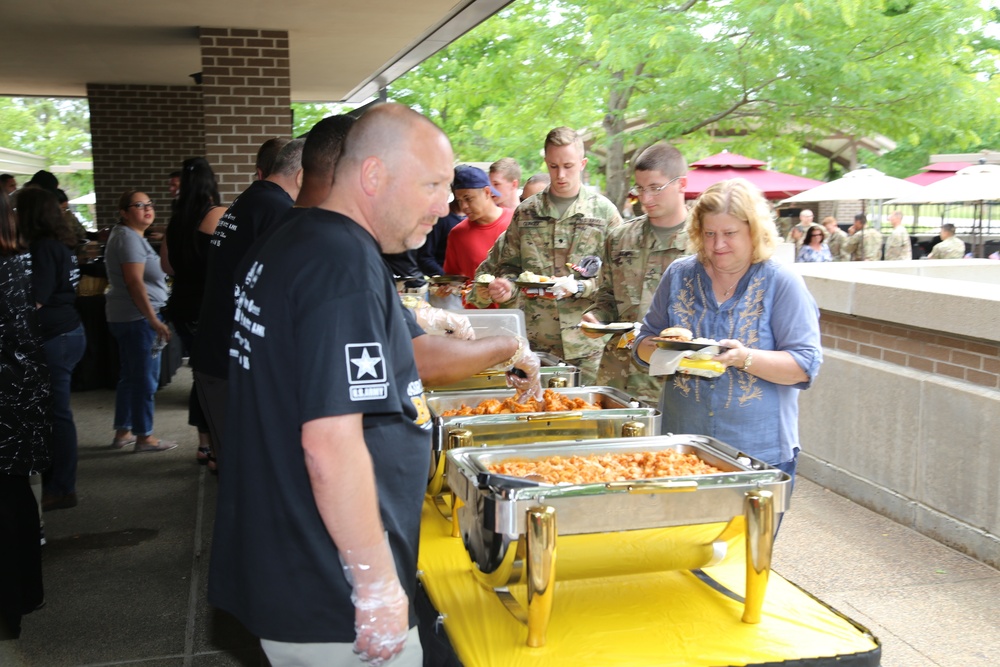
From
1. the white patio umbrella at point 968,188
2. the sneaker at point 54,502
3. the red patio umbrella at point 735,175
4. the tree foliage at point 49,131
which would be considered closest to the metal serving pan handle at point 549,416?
the sneaker at point 54,502

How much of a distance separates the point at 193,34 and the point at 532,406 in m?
6.20

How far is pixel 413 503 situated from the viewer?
5.68 feet

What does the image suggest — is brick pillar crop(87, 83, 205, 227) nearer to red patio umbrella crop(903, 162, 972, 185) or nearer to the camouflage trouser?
the camouflage trouser

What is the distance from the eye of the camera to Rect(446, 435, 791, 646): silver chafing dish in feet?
6.39

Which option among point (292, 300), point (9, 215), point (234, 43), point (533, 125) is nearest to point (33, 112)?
point (533, 125)

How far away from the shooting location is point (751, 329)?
2.78 meters

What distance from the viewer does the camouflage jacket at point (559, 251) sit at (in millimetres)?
4246

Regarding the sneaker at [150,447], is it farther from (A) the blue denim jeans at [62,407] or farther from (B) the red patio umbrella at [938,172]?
(B) the red patio umbrella at [938,172]

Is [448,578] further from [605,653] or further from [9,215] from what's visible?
[9,215]

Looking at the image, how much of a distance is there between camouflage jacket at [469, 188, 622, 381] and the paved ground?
1412 millimetres

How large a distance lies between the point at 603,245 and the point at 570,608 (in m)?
2.24

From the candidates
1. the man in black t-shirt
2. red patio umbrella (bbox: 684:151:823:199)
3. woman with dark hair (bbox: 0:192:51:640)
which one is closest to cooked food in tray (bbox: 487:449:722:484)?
the man in black t-shirt

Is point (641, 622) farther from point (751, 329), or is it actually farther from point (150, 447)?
point (150, 447)

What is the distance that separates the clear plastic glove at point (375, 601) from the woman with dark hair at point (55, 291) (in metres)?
3.30
